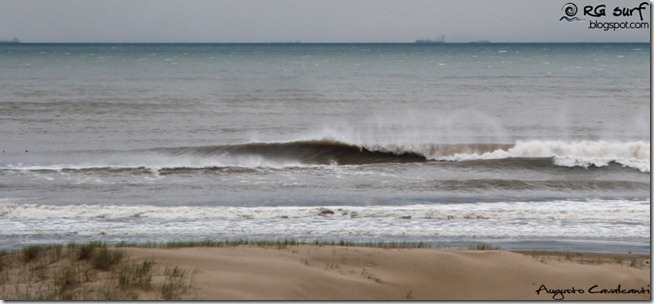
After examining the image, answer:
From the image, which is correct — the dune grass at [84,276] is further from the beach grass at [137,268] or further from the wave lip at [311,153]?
the wave lip at [311,153]

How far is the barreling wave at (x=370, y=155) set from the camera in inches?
715

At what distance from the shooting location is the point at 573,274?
8133mm

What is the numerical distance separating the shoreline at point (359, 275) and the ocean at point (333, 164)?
2029 mm

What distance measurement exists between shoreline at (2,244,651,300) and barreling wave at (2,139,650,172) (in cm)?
958

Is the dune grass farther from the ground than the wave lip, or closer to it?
farther from the ground

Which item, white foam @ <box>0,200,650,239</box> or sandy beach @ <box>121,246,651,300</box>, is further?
white foam @ <box>0,200,650,239</box>

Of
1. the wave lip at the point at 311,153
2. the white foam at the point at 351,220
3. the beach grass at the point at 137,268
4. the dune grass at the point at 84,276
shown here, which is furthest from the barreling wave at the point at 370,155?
the dune grass at the point at 84,276

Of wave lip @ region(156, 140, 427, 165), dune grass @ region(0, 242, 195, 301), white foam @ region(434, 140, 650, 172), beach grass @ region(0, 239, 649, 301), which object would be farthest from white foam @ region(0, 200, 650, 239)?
wave lip @ region(156, 140, 427, 165)

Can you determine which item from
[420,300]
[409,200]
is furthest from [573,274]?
[409,200]

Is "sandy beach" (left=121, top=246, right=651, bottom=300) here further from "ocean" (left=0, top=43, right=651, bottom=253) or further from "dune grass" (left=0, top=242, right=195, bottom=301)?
"ocean" (left=0, top=43, right=651, bottom=253)

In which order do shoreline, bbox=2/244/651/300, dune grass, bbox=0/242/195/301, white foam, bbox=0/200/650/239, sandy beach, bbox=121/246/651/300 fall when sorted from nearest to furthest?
dune grass, bbox=0/242/195/301 → shoreline, bbox=2/244/651/300 → sandy beach, bbox=121/246/651/300 → white foam, bbox=0/200/650/239

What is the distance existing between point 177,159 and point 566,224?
35.2ft

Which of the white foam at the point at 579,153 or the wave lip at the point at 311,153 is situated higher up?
the white foam at the point at 579,153

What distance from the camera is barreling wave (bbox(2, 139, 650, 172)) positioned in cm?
1817
